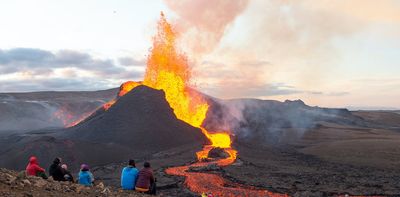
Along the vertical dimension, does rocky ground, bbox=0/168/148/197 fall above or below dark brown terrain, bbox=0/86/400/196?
above

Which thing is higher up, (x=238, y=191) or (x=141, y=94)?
(x=141, y=94)

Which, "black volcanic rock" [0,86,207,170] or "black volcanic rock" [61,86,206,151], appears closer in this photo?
"black volcanic rock" [0,86,207,170]

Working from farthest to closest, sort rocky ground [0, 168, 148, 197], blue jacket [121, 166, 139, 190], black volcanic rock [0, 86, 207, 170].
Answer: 1. black volcanic rock [0, 86, 207, 170]
2. blue jacket [121, 166, 139, 190]
3. rocky ground [0, 168, 148, 197]

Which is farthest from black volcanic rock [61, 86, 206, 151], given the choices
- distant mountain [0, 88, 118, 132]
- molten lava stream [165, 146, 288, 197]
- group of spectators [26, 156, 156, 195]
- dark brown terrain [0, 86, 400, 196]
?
distant mountain [0, 88, 118, 132]

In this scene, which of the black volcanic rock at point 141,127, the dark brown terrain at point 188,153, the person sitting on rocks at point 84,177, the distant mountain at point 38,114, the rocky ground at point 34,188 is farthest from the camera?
the distant mountain at point 38,114

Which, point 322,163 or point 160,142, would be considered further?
point 160,142

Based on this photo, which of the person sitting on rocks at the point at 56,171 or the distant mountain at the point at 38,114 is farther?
the distant mountain at the point at 38,114

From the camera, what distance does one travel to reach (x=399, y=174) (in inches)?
1385

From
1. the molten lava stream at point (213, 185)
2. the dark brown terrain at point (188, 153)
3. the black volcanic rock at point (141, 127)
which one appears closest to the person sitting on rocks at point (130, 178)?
the dark brown terrain at point (188, 153)

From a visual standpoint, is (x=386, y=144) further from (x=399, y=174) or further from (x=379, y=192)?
(x=379, y=192)

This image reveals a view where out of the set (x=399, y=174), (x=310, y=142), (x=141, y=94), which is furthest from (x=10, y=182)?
(x=310, y=142)

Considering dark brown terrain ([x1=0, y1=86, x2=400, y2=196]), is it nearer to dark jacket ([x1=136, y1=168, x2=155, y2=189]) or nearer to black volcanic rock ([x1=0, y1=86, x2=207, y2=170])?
black volcanic rock ([x1=0, y1=86, x2=207, y2=170])

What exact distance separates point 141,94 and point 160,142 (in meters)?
9.61

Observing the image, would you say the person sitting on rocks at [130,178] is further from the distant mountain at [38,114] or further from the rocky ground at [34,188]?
the distant mountain at [38,114]
